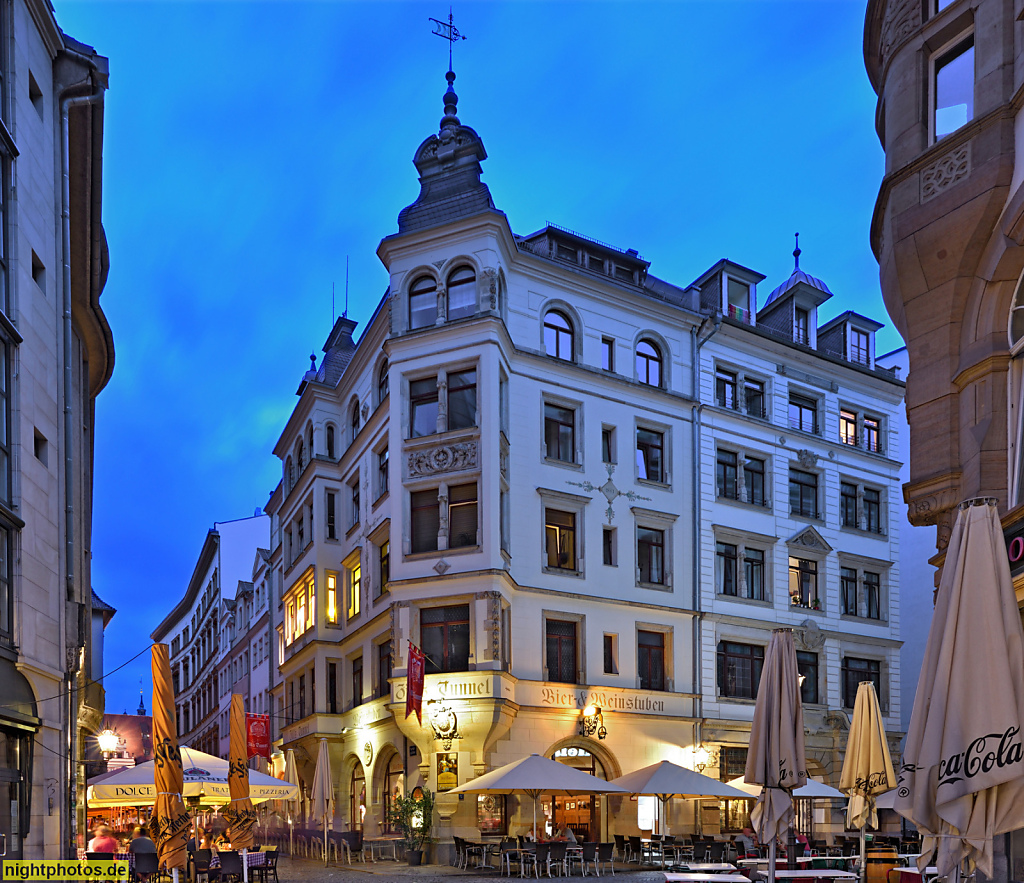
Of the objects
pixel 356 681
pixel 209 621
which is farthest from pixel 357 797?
pixel 209 621

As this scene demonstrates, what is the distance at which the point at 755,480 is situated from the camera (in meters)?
35.9

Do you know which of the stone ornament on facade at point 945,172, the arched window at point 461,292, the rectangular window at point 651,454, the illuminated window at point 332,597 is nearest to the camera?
the stone ornament on facade at point 945,172

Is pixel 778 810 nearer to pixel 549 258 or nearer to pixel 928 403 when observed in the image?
pixel 928 403

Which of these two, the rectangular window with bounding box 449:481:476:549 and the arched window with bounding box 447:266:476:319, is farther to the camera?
the arched window with bounding box 447:266:476:319

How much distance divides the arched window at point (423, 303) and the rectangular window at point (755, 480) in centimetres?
1206

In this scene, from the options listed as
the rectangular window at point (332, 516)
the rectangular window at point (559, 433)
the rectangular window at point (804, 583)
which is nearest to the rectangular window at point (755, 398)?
the rectangular window at point (804, 583)

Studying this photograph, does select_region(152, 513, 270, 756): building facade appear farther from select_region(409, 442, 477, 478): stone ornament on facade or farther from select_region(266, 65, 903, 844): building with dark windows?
select_region(409, 442, 477, 478): stone ornament on facade

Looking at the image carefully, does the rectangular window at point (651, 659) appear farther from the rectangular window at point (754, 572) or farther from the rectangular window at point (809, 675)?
the rectangular window at point (809, 675)

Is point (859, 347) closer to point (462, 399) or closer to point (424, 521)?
point (462, 399)

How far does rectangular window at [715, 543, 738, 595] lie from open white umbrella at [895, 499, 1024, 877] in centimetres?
2601

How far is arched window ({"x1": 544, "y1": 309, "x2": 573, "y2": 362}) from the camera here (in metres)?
31.7

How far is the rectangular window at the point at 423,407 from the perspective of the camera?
2966 cm

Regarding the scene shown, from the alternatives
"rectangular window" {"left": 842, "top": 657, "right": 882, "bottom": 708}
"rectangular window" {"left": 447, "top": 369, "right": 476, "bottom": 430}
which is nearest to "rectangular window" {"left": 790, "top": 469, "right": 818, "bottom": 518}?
"rectangular window" {"left": 842, "top": 657, "right": 882, "bottom": 708}

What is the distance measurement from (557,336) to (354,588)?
37.2 ft
